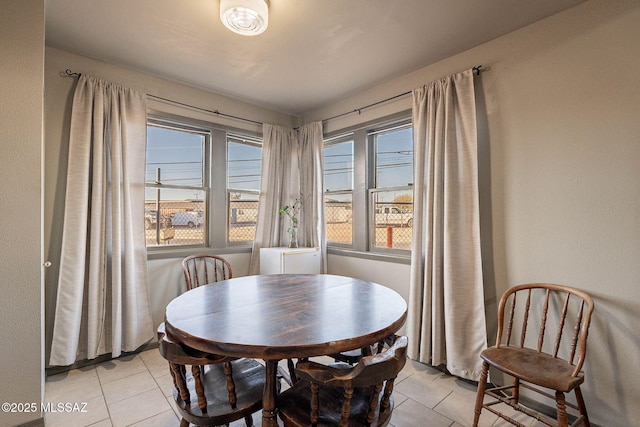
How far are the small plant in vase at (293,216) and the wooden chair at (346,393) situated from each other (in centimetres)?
216

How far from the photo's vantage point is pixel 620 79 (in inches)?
65.9

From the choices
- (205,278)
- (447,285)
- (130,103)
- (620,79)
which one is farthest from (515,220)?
(130,103)

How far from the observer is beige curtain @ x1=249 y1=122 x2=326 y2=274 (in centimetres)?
342

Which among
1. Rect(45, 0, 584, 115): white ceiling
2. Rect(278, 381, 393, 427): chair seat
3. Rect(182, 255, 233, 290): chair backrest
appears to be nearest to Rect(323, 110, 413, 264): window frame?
Rect(45, 0, 584, 115): white ceiling

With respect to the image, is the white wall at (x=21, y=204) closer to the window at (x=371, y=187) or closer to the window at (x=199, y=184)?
the window at (x=199, y=184)

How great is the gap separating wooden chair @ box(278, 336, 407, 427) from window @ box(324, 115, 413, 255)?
178cm

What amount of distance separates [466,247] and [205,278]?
2.34 meters

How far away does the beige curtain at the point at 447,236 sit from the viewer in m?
2.16

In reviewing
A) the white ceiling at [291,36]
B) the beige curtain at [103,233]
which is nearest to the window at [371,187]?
the white ceiling at [291,36]

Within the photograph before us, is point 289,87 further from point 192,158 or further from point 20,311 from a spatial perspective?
point 20,311

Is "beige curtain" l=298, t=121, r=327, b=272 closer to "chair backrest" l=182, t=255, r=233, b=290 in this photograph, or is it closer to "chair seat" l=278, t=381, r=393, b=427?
"chair backrest" l=182, t=255, r=233, b=290

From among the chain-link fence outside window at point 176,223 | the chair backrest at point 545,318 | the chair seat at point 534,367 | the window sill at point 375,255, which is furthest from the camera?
the chain-link fence outside window at point 176,223

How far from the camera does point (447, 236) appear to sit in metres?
2.23

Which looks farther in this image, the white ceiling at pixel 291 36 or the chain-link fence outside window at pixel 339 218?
the chain-link fence outside window at pixel 339 218
